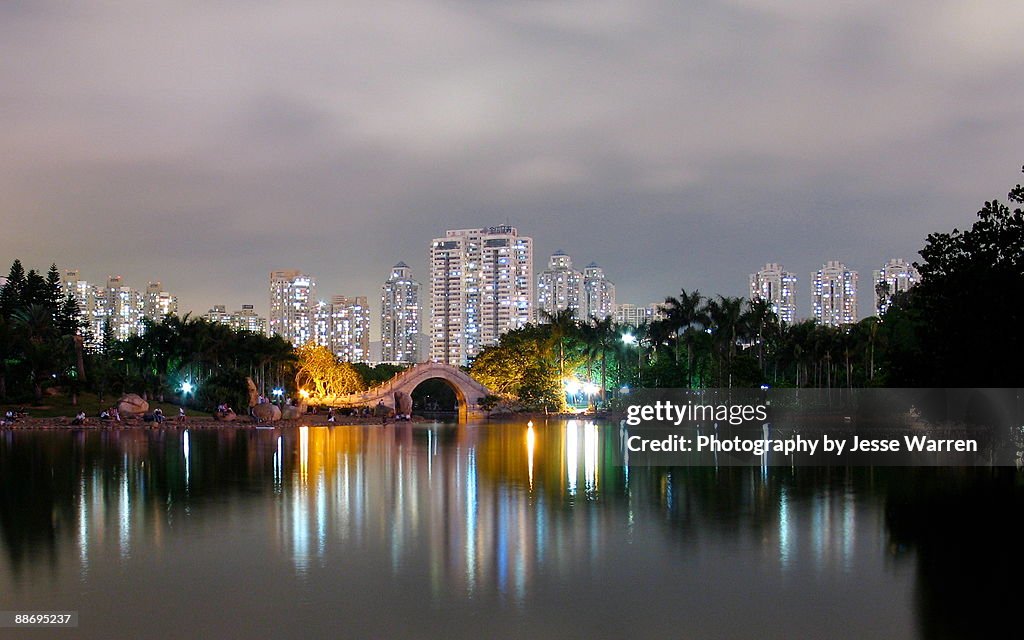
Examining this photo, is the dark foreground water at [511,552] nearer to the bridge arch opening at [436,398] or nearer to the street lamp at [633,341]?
the street lamp at [633,341]

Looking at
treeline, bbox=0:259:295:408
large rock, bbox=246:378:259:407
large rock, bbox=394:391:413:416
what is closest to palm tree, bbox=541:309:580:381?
large rock, bbox=394:391:413:416

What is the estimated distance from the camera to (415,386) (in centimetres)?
10225

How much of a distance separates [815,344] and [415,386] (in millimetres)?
39421

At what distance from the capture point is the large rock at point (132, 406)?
71688 mm

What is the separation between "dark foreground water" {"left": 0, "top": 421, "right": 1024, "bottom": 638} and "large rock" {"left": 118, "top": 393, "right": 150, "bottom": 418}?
35611 millimetres

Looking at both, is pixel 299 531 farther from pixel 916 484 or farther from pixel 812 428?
pixel 812 428

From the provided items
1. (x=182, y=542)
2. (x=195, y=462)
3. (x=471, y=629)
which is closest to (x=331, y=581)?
(x=471, y=629)

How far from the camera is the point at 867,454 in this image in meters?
47.7

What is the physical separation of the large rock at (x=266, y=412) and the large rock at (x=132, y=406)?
8.32m

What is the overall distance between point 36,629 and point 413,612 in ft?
17.4

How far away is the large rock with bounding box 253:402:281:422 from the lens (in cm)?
7812

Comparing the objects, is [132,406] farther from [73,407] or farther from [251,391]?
[251,391]

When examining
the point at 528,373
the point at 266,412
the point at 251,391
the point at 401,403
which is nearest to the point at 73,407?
the point at 251,391

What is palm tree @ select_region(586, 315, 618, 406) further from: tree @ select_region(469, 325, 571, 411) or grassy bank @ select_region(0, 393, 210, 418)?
grassy bank @ select_region(0, 393, 210, 418)
